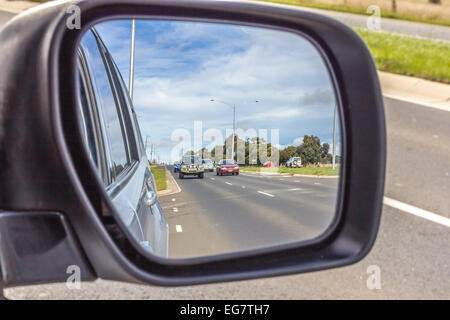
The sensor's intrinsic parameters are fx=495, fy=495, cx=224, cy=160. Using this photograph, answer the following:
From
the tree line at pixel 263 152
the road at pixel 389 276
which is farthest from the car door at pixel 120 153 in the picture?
→ the road at pixel 389 276

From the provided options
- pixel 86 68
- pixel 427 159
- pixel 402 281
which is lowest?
pixel 402 281

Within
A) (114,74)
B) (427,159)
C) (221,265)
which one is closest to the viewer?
(221,265)

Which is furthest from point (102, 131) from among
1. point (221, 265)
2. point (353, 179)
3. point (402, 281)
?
point (402, 281)

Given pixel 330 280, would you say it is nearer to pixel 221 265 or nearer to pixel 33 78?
pixel 221 265

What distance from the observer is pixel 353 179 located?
5.93ft

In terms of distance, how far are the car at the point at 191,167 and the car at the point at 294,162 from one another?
314mm

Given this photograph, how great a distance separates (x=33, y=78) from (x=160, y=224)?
0.74 meters

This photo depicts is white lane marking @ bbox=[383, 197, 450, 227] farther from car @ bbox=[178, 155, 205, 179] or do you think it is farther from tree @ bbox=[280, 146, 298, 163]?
car @ bbox=[178, 155, 205, 179]

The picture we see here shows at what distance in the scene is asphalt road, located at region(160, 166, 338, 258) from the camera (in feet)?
4.96

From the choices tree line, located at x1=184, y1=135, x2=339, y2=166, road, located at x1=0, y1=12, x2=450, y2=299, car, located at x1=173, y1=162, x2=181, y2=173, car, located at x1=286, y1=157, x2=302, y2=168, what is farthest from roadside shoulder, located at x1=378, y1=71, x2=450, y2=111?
car, located at x1=173, y1=162, x2=181, y2=173

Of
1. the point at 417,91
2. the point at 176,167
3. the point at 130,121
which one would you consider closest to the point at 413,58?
the point at 417,91

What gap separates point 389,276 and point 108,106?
134 inches

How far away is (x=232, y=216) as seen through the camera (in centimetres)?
160

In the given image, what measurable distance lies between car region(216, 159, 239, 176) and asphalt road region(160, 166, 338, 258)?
0.06 ft
